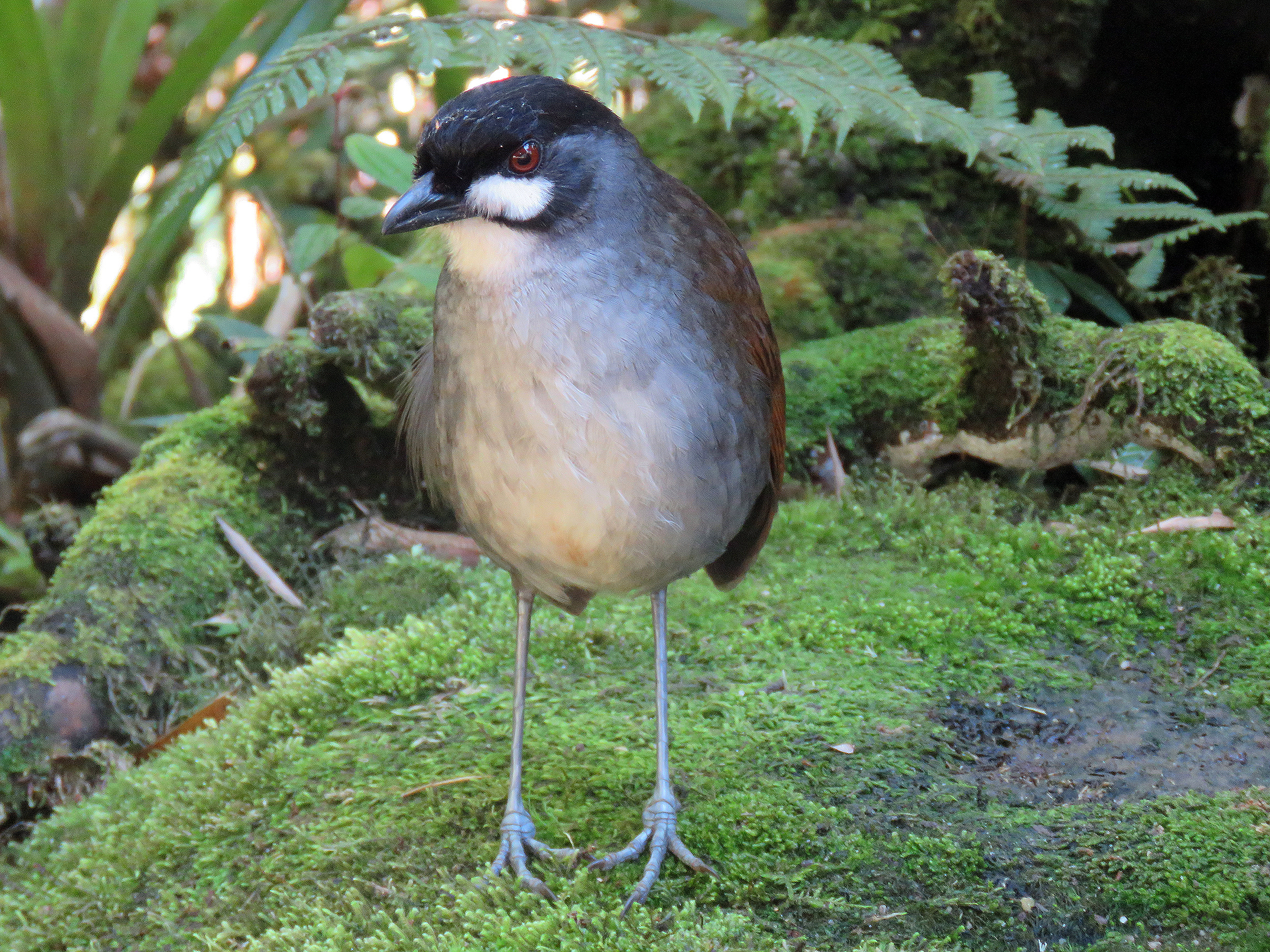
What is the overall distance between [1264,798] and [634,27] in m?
6.48

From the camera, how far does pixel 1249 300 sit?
14.4 feet

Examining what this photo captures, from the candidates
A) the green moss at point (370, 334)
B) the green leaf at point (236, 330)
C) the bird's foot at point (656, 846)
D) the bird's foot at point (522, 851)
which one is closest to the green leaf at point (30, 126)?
the green leaf at point (236, 330)

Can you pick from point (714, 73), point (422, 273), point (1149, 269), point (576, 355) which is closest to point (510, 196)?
point (576, 355)

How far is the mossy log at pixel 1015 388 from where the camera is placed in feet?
12.0

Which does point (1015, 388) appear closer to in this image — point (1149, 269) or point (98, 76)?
point (1149, 269)

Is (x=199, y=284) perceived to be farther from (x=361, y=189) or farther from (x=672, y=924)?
(x=672, y=924)

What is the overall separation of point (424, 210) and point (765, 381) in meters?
0.98

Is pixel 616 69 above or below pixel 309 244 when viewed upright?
above

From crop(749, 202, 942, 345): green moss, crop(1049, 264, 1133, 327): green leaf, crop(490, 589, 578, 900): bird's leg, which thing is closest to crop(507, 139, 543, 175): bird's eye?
crop(490, 589, 578, 900): bird's leg

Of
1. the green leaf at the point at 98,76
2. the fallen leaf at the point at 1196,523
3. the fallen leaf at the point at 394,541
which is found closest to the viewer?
the fallen leaf at the point at 1196,523

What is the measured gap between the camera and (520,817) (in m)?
2.70

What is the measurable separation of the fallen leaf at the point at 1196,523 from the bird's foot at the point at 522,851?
7.15ft


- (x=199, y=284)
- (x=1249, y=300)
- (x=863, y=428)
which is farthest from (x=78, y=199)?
(x=1249, y=300)

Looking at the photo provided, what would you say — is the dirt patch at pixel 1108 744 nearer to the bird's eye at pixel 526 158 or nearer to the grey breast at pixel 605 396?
the grey breast at pixel 605 396
